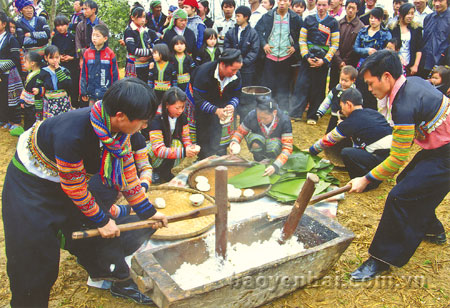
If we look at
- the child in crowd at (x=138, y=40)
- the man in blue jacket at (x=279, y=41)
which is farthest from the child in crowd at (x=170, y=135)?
the man in blue jacket at (x=279, y=41)

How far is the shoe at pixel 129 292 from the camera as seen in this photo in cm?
284

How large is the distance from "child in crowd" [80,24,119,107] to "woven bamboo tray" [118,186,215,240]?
2.71m

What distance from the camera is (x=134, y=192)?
256 centimetres

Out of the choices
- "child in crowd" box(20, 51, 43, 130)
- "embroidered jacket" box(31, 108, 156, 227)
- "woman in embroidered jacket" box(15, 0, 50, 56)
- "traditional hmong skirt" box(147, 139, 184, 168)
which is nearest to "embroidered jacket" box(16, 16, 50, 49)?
"woman in embroidered jacket" box(15, 0, 50, 56)

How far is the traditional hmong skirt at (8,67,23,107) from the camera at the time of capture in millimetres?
6102

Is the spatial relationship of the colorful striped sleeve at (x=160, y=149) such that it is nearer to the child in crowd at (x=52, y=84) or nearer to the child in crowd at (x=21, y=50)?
the child in crowd at (x=52, y=84)

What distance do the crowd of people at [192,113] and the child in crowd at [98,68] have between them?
2 cm

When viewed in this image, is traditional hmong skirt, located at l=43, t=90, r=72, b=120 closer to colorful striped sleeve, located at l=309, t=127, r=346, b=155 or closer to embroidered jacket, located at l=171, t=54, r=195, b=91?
embroidered jacket, located at l=171, t=54, r=195, b=91

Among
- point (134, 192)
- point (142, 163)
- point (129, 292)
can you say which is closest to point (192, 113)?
point (142, 163)

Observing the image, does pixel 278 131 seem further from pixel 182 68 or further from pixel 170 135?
pixel 182 68

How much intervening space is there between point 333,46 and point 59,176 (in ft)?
18.5

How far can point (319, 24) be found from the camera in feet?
21.2

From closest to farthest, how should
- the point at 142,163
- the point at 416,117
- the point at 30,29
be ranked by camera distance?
1. the point at 416,117
2. the point at 142,163
3. the point at 30,29

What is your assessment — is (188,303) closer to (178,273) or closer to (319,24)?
(178,273)
